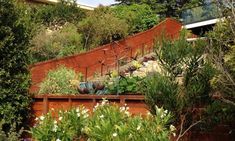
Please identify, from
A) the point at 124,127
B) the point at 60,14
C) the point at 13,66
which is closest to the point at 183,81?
the point at 124,127

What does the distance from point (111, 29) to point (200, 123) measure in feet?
53.5

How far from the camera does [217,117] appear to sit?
9.80m

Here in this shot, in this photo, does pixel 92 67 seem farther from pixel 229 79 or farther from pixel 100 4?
pixel 229 79

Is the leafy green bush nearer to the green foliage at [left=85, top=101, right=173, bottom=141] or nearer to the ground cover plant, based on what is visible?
the ground cover plant

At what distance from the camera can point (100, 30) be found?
26.0 meters

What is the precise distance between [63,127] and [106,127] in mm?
1373

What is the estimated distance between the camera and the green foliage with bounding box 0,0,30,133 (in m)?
13.1

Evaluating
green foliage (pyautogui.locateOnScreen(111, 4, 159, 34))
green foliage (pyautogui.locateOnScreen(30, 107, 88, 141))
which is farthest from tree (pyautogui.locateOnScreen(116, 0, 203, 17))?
green foliage (pyautogui.locateOnScreen(30, 107, 88, 141))

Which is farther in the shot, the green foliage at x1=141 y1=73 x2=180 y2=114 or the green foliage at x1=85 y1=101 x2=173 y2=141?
the green foliage at x1=141 y1=73 x2=180 y2=114

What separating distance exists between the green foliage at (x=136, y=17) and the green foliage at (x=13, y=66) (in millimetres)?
16151

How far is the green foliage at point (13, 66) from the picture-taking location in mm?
13094

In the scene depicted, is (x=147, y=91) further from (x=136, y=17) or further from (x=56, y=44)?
(x=136, y=17)

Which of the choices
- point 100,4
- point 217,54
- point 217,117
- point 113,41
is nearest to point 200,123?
point 217,117

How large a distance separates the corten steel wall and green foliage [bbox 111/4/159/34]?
1696mm
